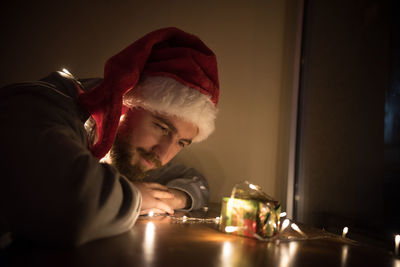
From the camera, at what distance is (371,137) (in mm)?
1115

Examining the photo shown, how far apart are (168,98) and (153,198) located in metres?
0.36

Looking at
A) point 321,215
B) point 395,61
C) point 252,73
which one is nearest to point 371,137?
point 395,61

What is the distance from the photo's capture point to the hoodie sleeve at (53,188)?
550 millimetres

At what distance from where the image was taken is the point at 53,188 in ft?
1.84

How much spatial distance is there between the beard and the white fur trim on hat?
0.54 feet

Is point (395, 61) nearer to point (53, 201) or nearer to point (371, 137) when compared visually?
point (371, 137)

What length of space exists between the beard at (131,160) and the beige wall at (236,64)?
1.93 ft

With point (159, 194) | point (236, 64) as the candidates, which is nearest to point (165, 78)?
point (159, 194)

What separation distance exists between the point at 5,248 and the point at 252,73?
1.45 m

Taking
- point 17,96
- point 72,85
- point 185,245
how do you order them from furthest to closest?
point 72,85
point 17,96
point 185,245

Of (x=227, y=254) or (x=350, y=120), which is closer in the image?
(x=227, y=254)

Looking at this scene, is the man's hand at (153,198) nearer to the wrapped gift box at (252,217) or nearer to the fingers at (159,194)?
the fingers at (159,194)

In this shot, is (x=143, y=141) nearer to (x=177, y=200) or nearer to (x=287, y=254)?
(x=177, y=200)

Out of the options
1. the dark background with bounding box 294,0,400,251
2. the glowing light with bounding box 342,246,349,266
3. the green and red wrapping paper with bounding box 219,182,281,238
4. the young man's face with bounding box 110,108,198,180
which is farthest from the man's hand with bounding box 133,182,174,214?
the dark background with bounding box 294,0,400,251
